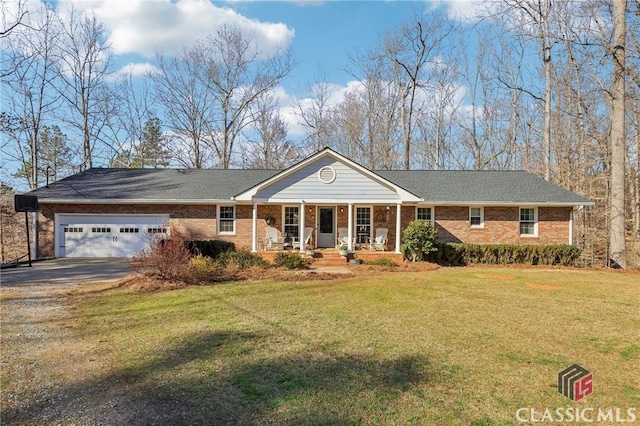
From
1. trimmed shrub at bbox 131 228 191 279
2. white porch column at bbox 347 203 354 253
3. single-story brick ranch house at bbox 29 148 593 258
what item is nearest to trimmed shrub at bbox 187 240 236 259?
single-story brick ranch house at bbox 29 148 593 258

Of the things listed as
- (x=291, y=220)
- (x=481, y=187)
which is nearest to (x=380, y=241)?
(x=291, y=220)

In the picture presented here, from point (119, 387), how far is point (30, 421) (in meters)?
0.90

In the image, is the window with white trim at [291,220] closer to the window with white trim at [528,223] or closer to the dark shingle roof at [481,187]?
the dark shingle roof at [481,187]

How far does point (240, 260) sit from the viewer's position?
1406cm

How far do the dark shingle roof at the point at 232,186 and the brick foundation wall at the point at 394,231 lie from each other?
554 mm

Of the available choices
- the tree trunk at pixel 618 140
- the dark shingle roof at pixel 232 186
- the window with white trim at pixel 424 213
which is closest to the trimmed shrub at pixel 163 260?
the dark shingle roof at pixel 232 186

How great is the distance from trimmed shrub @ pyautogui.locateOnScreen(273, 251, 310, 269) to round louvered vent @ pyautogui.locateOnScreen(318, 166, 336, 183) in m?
3.73

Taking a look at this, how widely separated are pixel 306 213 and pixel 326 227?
3.96 ft

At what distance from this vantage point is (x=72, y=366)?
520 centimetres

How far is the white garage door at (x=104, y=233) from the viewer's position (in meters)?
17.3

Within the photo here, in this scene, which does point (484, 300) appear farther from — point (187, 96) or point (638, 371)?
point (187, 96)

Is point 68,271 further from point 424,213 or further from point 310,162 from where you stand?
point 424,213

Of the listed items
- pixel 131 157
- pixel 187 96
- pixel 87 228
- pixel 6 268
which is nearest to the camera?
pixel 6 268

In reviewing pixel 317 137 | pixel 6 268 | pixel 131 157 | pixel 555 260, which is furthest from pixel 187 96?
pixel 555 260
